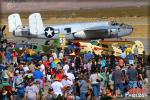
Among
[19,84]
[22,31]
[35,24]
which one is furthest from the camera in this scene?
[22,31]

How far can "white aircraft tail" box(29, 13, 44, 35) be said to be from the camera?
42.4 meters

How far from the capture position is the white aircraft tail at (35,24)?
42375mm

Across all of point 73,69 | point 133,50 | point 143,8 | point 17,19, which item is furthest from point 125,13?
point 73,69

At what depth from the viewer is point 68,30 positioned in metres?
43.2

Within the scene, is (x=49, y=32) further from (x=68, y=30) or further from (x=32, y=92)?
(x=32, y=92)

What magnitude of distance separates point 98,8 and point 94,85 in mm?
100542

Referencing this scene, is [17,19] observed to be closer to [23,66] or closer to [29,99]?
[23,66]

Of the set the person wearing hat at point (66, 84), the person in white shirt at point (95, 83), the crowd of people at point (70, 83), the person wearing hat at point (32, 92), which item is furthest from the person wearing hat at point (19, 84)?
the person in white shirt at point (95, 83)

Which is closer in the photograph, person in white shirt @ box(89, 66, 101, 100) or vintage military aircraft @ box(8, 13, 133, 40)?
person in white shirt @ box(89, 66, 101, 100)

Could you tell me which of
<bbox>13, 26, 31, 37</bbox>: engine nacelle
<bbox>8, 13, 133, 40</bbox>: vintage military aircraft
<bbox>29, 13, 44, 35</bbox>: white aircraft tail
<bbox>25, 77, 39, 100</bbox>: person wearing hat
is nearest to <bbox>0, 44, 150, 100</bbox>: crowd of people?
<bbox>25, 77, 39, 100</bbox>: person wearing hat

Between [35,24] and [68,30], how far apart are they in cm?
300

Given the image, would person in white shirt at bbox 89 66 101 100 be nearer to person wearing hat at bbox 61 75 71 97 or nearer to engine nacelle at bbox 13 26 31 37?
person wearing hat at bbox 61 75 71 97

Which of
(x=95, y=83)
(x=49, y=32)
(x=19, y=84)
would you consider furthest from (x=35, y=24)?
(x=95, y=83)

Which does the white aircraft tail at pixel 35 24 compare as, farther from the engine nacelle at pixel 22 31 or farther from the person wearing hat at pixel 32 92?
the person wearing hat at pixel 32 92
